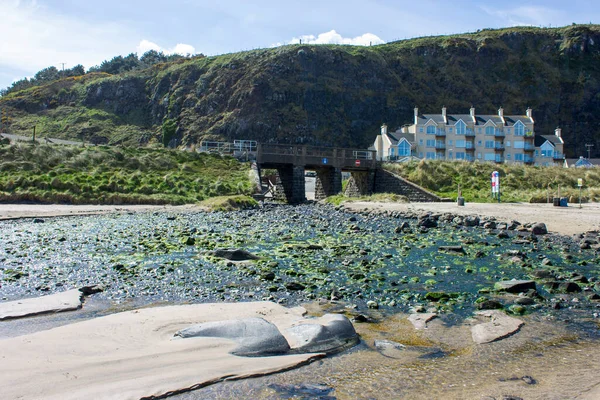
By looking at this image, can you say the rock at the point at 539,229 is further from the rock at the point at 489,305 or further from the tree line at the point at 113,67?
the tree line at the point at 113,67

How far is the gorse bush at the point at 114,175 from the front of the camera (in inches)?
1423

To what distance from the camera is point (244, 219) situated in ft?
90.0

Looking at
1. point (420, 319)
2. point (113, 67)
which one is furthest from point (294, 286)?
point (113, 67)

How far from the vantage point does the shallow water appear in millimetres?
6223

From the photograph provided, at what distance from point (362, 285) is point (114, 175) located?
34700 millimetres

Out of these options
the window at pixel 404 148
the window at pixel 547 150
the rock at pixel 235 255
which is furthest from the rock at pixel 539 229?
the window at pixel 547 150

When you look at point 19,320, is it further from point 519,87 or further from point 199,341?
point 519,87

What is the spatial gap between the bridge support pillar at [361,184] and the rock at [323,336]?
43.3m

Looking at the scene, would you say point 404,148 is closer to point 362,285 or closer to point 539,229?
point 539,229

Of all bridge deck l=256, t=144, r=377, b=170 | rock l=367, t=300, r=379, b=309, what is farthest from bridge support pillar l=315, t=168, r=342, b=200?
rock l=367, t=300, r=379, b=309

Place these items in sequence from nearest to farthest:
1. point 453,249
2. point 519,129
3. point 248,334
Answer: point 248,334 → point 453,249 → point 519,129

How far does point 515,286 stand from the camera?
10719 millimetres

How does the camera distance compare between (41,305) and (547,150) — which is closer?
(41,305)

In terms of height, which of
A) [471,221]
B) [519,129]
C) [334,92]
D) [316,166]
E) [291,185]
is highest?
[334,92]
